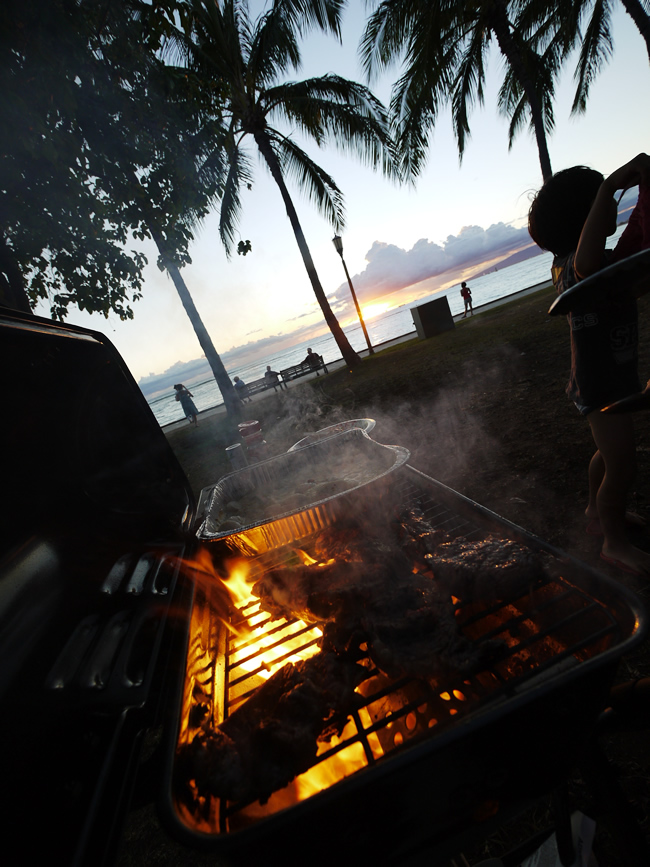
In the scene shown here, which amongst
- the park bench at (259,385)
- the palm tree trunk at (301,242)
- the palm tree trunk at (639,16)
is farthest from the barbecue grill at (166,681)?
the palm tree trunk at (639,16)

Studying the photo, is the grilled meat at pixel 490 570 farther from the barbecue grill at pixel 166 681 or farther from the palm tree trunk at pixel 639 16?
the palm tree trunk at pixel 639 16

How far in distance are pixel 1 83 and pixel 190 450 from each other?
8673mm

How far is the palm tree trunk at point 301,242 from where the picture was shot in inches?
519

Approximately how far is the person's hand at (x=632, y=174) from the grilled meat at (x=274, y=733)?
219 cm

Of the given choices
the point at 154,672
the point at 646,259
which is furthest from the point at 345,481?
the point at 646,259

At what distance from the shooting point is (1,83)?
252cm

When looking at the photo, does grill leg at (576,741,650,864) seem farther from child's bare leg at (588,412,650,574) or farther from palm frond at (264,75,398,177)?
palm frond at (264,75,398,177)

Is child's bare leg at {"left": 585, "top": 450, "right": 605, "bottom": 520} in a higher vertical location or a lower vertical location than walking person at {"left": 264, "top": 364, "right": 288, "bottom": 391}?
lower

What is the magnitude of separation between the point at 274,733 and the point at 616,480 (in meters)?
2.32

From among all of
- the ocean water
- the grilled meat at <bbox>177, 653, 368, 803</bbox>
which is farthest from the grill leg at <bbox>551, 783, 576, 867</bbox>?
the ocean water

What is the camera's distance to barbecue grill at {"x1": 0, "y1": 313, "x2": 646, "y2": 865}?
0.94 meters

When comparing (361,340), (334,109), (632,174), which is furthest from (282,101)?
(361,340)

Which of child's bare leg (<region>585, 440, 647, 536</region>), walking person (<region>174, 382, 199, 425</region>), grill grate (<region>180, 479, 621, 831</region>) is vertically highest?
walking person (<region>174, 382, 199, 425</region>)

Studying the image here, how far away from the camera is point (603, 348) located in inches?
87.7
